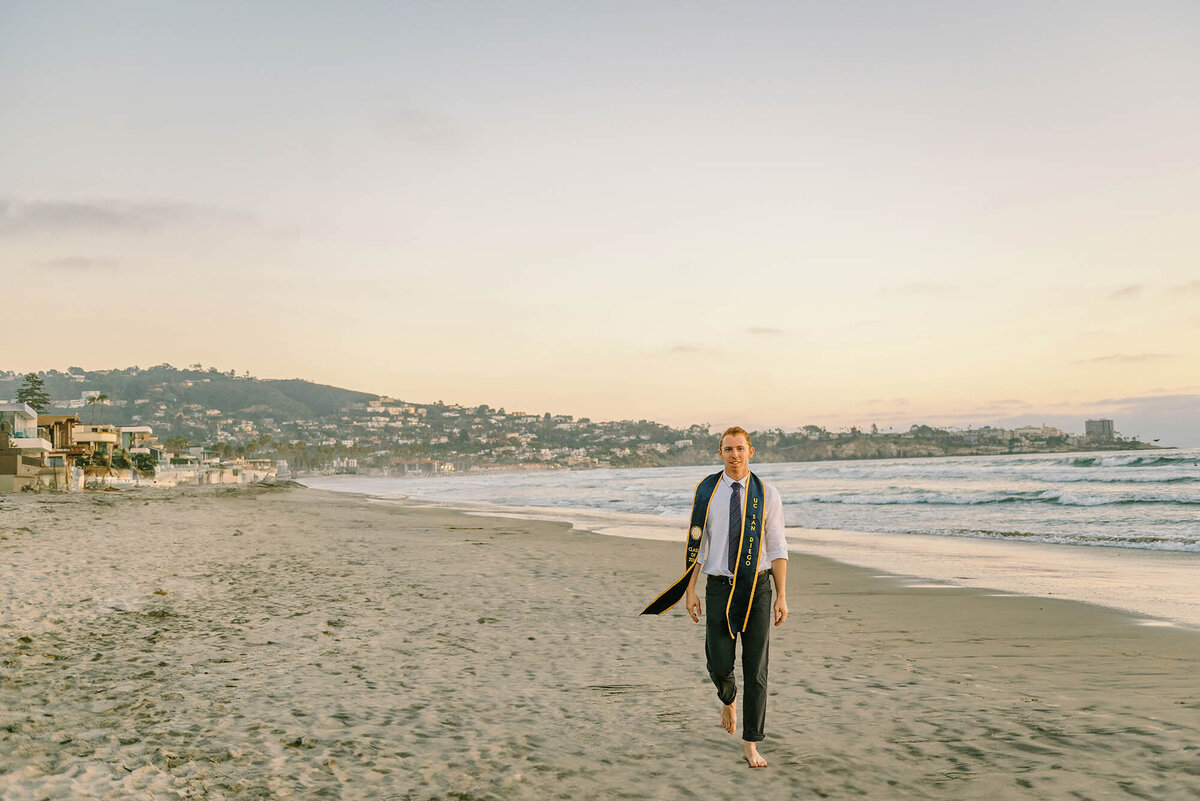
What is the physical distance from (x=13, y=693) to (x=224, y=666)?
1.43m

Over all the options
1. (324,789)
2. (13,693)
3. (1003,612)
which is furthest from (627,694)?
(1003,612)

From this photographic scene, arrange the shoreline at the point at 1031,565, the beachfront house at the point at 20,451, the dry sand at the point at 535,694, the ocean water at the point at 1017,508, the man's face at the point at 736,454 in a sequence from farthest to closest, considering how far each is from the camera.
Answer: the beachfront house at the point at 20,451 → the ocean water at the point at 1017,508 → the shoreline at the point at 1031,565 → the man's face at the point at 736,454 → the dry sand at the point at 535,694

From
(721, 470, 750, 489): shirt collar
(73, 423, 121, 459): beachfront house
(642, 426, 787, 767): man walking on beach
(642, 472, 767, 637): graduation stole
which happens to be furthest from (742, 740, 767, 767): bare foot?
(73, 423, 121, 459): beachfront house

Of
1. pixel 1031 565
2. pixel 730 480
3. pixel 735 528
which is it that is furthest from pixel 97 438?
pixel 735 528

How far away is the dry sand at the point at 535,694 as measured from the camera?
422cm

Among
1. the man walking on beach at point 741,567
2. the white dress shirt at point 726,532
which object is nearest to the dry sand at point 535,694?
the man walking on beach at point 741,567

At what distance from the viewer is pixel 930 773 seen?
439cm

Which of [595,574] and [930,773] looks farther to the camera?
[595,574]

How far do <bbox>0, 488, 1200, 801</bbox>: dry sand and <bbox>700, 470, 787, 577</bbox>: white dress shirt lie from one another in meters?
1.14

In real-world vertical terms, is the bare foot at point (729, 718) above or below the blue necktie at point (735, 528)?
below

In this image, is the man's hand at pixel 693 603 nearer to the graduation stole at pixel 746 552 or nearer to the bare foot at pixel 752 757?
the graduation stole at pixel 746 552

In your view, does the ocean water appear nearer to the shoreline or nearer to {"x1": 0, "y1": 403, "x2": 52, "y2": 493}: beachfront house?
the shoreline

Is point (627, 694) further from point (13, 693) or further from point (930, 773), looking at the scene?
point (13, 693)

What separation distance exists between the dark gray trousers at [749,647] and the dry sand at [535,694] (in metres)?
0.32
